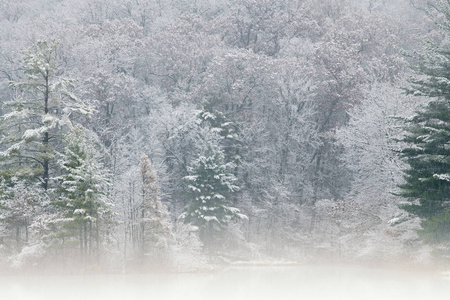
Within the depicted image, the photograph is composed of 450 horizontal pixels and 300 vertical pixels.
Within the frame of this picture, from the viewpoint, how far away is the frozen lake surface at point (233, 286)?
19.0 meters

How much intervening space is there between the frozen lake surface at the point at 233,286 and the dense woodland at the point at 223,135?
1.89 metres

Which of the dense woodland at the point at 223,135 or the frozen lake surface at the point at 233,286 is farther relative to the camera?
the dense woodland at the point at 223,135

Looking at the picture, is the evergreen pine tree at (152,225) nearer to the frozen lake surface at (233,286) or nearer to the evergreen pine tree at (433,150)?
the frozen lake surface at (233,286)

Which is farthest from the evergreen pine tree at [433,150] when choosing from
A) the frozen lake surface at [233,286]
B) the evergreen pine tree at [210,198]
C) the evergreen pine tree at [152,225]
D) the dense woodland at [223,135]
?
the evergreen pine tree at [210,198]

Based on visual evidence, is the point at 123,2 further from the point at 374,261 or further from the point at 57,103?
the point at 374,261

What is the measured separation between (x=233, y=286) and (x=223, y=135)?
821 inches

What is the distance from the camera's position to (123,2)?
6212 centimetres

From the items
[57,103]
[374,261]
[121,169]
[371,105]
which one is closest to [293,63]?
[371,105]

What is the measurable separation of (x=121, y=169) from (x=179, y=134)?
6.08 meters

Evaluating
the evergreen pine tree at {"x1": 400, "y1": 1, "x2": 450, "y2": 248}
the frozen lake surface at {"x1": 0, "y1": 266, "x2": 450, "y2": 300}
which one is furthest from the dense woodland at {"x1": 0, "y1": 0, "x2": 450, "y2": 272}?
the frozen lake surface at {"x1": 0, "y1": 266, "x2": 450, "y2": 300}

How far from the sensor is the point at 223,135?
42781 mm

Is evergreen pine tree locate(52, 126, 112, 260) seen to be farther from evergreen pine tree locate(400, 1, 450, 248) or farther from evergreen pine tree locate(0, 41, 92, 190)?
evergreen pine tree locate(400, 1, 450, 248)

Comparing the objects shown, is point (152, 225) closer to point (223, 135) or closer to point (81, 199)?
point (81, 199)

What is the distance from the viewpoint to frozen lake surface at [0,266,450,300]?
62.4 feet
